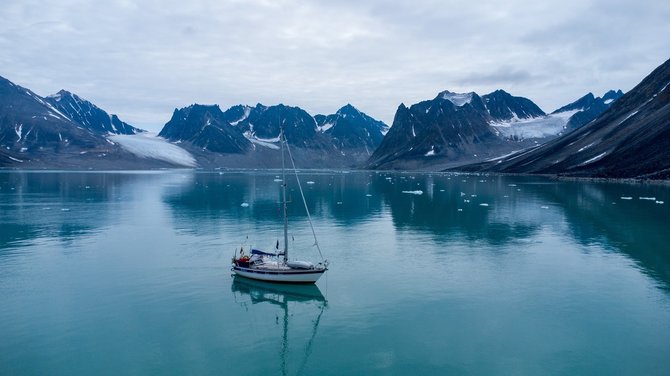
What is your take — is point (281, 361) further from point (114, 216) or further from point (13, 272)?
point (114, 216)

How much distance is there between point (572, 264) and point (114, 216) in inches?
3076

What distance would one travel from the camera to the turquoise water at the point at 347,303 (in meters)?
28.0

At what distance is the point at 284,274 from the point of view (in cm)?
4197

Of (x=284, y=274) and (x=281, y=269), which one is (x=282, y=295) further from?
(x=281, y=269)

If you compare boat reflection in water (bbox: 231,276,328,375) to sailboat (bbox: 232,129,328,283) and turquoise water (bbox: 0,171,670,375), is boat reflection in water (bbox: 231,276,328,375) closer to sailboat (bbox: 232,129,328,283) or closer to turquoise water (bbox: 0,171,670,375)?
turquoise water (bbox: 0,171,670,375)

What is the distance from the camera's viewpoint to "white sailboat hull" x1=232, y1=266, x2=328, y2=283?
4147 centimetres

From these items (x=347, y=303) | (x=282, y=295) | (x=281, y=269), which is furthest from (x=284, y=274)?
(x=347, y=303)

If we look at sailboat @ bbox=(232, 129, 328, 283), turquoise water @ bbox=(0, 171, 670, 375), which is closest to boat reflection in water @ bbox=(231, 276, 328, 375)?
turquoise water @ bbox=(0, 171, 670, 375)

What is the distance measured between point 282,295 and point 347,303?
20.7 feet

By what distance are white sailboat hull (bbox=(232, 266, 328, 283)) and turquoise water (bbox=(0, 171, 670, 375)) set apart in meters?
0.98

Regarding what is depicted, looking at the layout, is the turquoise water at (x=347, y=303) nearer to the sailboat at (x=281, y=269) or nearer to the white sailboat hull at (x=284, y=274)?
the white sailboat hull at (x=284, y=274)

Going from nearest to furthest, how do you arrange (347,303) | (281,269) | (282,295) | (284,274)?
(347,303)
(282,295)
(284,274)
(281,269)

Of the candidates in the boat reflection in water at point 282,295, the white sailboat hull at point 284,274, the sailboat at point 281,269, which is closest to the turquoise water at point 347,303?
the boat reflection in water at point 282,295

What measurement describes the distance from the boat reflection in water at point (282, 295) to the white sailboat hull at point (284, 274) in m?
0.61
